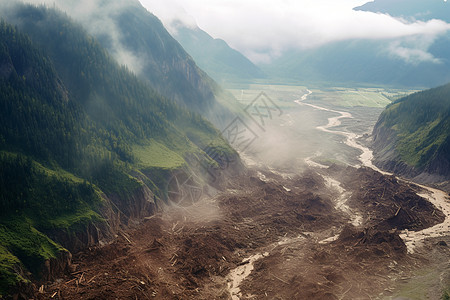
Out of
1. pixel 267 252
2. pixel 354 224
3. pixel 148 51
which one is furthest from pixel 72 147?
pixel 148 51

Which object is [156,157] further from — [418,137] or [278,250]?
[418,137]

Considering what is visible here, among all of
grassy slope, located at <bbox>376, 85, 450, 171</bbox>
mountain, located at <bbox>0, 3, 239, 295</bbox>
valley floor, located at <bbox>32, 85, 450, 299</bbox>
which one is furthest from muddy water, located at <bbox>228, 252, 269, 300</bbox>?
grassy slope, located at <bbox>376, 85, 450, 171</bbox>

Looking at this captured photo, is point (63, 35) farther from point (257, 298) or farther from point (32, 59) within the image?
point (257, 298)

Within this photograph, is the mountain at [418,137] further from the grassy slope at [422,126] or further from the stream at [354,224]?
the stream at [354,224]

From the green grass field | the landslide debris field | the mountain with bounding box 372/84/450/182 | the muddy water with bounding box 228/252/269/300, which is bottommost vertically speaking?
the muddy water with bounding box 228/252/269/300

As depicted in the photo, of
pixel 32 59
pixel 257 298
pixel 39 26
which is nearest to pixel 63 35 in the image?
pixel 39 26

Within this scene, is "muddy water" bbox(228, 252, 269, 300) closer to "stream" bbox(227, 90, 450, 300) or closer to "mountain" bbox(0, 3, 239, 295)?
"stream" bbox(227, 90, 450, 300)
